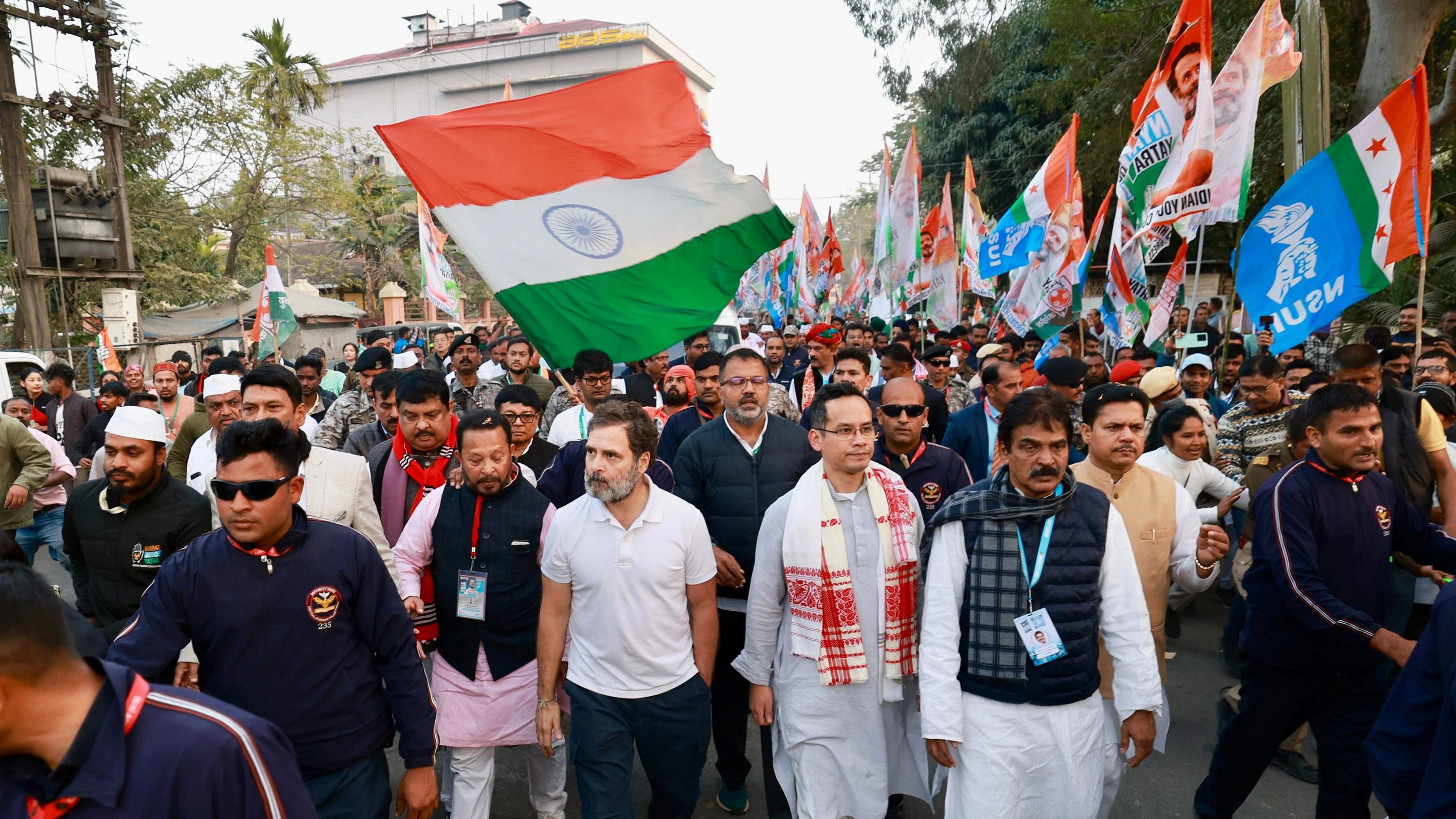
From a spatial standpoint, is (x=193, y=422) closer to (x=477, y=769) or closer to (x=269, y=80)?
(x=477, y=769)

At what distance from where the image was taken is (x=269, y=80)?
2820 cm

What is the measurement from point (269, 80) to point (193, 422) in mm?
26203

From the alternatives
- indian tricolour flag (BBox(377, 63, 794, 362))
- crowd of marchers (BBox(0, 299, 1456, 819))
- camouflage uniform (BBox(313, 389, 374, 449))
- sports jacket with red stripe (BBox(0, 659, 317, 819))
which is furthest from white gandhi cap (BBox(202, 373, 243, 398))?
sports jacket with red stripe (BBox(0, 659, 317, 819))

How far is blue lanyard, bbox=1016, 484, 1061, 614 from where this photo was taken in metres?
2.96

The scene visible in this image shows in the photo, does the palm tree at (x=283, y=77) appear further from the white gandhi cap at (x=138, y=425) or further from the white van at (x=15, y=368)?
the white gandhi cap at (x=138, y=425)

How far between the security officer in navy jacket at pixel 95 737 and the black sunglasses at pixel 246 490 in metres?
1.04

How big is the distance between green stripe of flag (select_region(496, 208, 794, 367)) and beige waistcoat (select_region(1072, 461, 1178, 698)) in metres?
1.97

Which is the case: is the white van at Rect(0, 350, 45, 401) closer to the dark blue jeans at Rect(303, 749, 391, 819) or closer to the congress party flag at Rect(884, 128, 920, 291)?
the dark blue jeans at Rect(303, 749, 391, 819)

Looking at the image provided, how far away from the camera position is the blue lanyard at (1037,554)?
117 inches

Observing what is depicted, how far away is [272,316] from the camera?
9617 mm

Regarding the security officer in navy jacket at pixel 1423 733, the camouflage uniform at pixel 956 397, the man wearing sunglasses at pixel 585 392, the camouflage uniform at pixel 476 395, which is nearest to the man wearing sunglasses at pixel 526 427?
the man wearing sunglasses at pixel 585 392

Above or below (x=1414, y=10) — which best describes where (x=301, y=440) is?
below

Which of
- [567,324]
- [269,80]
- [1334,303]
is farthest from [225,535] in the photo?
[269,80]

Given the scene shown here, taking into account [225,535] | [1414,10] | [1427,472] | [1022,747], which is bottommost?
[1022,747]
